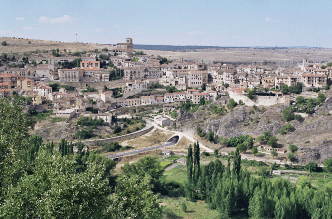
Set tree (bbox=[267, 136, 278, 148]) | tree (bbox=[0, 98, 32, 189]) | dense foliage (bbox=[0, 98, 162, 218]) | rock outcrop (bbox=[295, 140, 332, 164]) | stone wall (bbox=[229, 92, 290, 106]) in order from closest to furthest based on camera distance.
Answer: dense foliage (bbox=[0, 98, 162, 218])
tree (bbox=[0, 98, 32, 189])
rock outcrop (bbox=[295, 140, 332, 164])
tree (bbox=[267, 136, 278, 148])
stone wall (bbox=[229, 92, 290, 106])

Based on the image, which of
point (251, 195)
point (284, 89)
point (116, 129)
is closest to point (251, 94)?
point (284, 89)

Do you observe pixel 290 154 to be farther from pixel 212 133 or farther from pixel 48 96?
pixel 48 96

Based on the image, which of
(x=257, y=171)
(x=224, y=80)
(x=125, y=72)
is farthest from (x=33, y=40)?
(x=257, y=171)

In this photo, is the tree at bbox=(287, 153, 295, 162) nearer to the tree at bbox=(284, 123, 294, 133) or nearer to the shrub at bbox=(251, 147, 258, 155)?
the shrub at bbox=(251, 147, 258, 155)

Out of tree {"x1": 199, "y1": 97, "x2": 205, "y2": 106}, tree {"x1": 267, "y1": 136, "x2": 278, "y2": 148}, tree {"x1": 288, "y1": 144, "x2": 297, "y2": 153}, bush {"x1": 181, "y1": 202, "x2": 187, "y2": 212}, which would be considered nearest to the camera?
bush {"x1": 181, "y1": 202, "x2": 187, "y2": 212}

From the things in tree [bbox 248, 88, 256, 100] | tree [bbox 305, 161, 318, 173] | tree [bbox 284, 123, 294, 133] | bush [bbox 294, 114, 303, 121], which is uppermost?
tree [bbox 248, 88, 256, 100]

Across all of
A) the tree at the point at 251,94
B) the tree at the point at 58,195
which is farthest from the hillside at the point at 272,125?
the tree at the point at 58,195

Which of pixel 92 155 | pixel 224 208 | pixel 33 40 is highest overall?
pixel 33 40

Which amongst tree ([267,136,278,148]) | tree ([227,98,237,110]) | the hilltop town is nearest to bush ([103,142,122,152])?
the hilltop town
